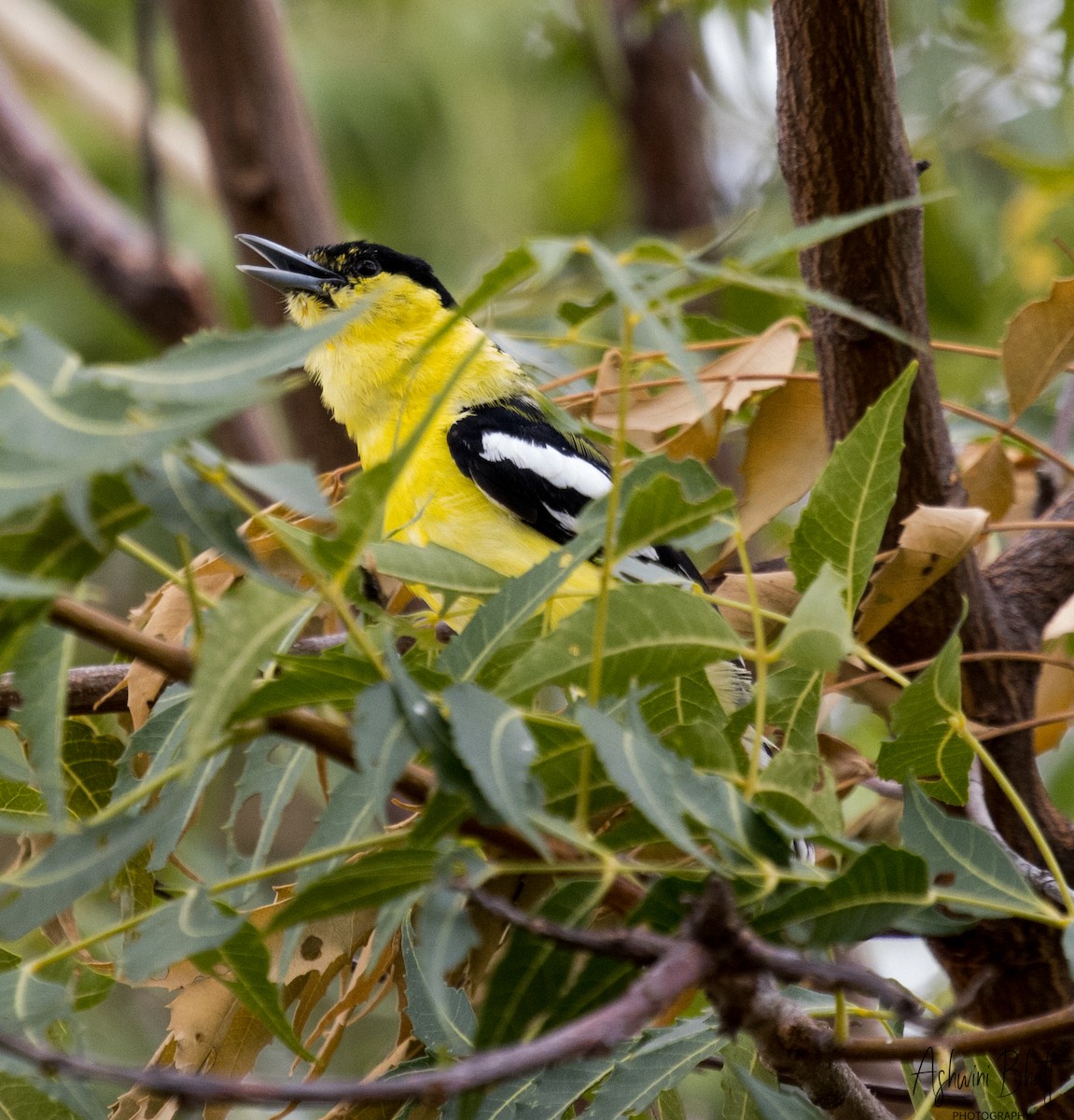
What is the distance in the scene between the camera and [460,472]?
232 cm

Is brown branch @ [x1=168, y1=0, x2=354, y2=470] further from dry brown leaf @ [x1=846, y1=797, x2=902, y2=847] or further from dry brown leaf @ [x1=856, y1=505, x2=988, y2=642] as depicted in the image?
dry brown leaf @ [x1=856, y1=505, x2=988, y2=642]

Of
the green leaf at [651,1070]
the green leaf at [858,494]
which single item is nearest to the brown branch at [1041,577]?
the green leaf at [858,494]

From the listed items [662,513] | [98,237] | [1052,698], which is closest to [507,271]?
[662,513]

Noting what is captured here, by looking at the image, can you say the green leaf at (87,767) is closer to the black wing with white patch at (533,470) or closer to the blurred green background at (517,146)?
the black wing with white patch at (533,470)

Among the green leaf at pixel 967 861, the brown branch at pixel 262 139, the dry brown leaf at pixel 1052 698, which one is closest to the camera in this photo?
the green leaf at pixel 967 861

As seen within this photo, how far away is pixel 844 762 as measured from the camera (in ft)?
5.70

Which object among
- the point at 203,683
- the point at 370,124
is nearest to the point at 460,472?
the point at 203,683

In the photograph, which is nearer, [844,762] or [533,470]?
[844,762]

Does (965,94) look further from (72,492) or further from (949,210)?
(72,492)

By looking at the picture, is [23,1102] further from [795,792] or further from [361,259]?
[361,259]

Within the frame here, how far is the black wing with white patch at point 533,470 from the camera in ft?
7.50

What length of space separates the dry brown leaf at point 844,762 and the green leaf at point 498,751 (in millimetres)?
816

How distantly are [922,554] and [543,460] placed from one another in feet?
2.90

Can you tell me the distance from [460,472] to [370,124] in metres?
3.72
